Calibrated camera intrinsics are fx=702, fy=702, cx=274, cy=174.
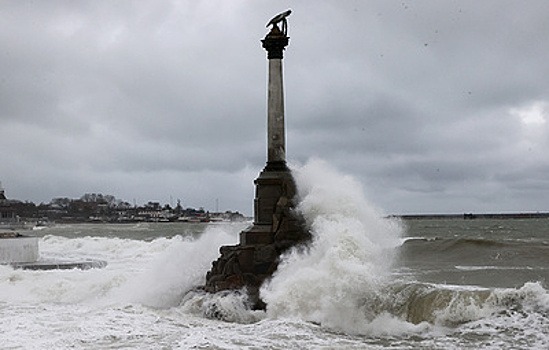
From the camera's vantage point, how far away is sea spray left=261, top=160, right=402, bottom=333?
11898mm

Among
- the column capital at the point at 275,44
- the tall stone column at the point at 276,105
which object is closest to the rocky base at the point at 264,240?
the tall stone column at the point at 276,105

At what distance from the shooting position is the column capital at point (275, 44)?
15.3 meters

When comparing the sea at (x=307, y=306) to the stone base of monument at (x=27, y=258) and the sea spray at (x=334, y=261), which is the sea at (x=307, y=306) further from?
the stone base of monument at (x=27, y=258)

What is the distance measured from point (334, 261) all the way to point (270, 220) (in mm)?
2602

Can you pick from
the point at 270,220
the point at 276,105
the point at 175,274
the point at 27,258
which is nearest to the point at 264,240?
the point at 270,220

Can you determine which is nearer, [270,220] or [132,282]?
[270,220]

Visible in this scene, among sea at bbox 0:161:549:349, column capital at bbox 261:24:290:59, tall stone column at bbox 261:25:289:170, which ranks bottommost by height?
sea at bbox 0:161:549:349

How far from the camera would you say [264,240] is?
14445 mm

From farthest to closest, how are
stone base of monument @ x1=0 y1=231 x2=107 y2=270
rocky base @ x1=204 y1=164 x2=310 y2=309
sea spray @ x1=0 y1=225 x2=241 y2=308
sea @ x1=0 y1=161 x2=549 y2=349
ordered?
1. stone base of monument @ x1=0 y1=231 x2=107 y2=270
2. sea spray @ x1=0 y1=225 x2=241 y2=308
3. rocky base @ x1=204 y1=164 x2=310 y2=309
4. sea @ x1=0 y1=161 x2=549 y2=349

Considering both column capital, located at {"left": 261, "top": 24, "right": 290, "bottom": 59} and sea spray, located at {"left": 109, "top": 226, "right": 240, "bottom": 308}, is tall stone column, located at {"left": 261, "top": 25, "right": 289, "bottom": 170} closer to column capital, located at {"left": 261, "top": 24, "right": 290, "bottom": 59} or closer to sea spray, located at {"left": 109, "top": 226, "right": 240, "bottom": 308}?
column capital, located at {"left": 261, "top": 24, "right": 290, "bottom": 59}

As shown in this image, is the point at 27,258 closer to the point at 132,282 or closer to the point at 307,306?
the point at 132,282

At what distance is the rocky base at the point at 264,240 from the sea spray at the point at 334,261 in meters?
0.26

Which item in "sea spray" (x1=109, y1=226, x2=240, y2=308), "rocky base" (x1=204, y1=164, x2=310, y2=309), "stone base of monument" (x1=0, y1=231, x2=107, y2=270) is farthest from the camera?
"stone base of monument" (x1=0, y1=231, x2=107, y2=270)

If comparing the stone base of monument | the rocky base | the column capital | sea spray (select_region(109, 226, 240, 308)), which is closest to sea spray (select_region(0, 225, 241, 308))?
sea spray (select_region(109, 226, 240, 308))
